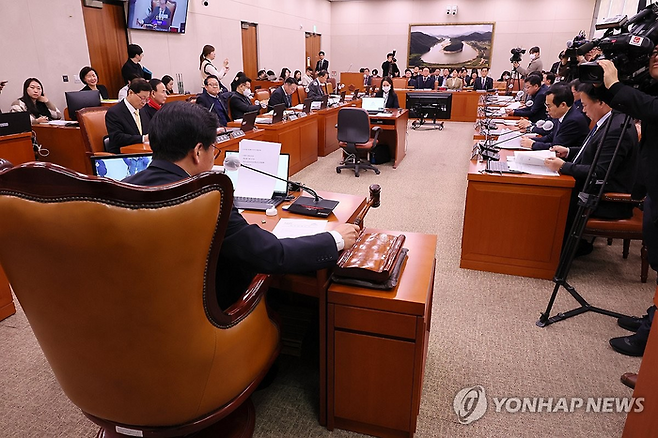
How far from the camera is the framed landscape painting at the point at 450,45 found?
1388 centimetres

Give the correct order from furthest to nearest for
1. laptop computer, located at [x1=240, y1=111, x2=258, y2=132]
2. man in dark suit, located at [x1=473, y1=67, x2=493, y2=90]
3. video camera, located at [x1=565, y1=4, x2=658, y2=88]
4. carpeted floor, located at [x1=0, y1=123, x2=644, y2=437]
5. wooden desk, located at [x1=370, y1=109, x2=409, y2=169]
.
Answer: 1. man in dark suit, located at [x1=473, y1=67, x2=493, y2=90]
2. wooden desk, located at [x1=370, y1=109, x2=409, y2=169]
3. laptop computer, located at [x1=240, y1=111, x2=258, y2=132]
4. video camera, located at [x1=565, y1=4, x2=658, y2=88]
5. carpeted floor, located at [x1=0, y1=123, x2=644, y2=437]

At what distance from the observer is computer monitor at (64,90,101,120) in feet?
17.0

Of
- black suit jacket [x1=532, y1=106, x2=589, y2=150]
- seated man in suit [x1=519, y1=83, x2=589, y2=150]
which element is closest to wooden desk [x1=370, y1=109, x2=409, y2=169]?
seated man in suit [x1=519, y1=83, x2=589, y2=150]

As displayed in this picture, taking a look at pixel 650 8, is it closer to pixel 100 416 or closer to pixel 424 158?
pixel 100 416

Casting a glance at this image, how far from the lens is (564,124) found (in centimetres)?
351

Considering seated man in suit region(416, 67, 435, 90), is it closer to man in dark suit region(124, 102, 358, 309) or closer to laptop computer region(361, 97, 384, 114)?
laptop computer region(361, 97, 384, 114)

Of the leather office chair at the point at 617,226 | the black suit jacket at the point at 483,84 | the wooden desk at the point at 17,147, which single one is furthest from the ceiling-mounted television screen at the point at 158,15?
the leather office chair at the point at 617,226

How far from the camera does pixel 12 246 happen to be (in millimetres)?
1008

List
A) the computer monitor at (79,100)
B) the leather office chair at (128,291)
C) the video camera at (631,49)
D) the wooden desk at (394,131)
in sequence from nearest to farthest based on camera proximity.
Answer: the leather office chair at (128,291) → the video camera at (631,49) → the computer monitor at (79,100) → the wooden desk at (394,131)

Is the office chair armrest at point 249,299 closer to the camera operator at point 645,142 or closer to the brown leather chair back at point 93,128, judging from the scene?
the camera operator at point 645,142

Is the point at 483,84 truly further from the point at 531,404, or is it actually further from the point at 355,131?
the point at 531,404

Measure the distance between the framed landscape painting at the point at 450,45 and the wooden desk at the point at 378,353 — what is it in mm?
14150

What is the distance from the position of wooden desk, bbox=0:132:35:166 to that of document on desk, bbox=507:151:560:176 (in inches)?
182

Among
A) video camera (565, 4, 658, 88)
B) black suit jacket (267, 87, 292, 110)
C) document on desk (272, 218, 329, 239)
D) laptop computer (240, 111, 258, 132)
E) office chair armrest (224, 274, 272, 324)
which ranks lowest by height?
office chair armrest (224, 274, 272, 324)
